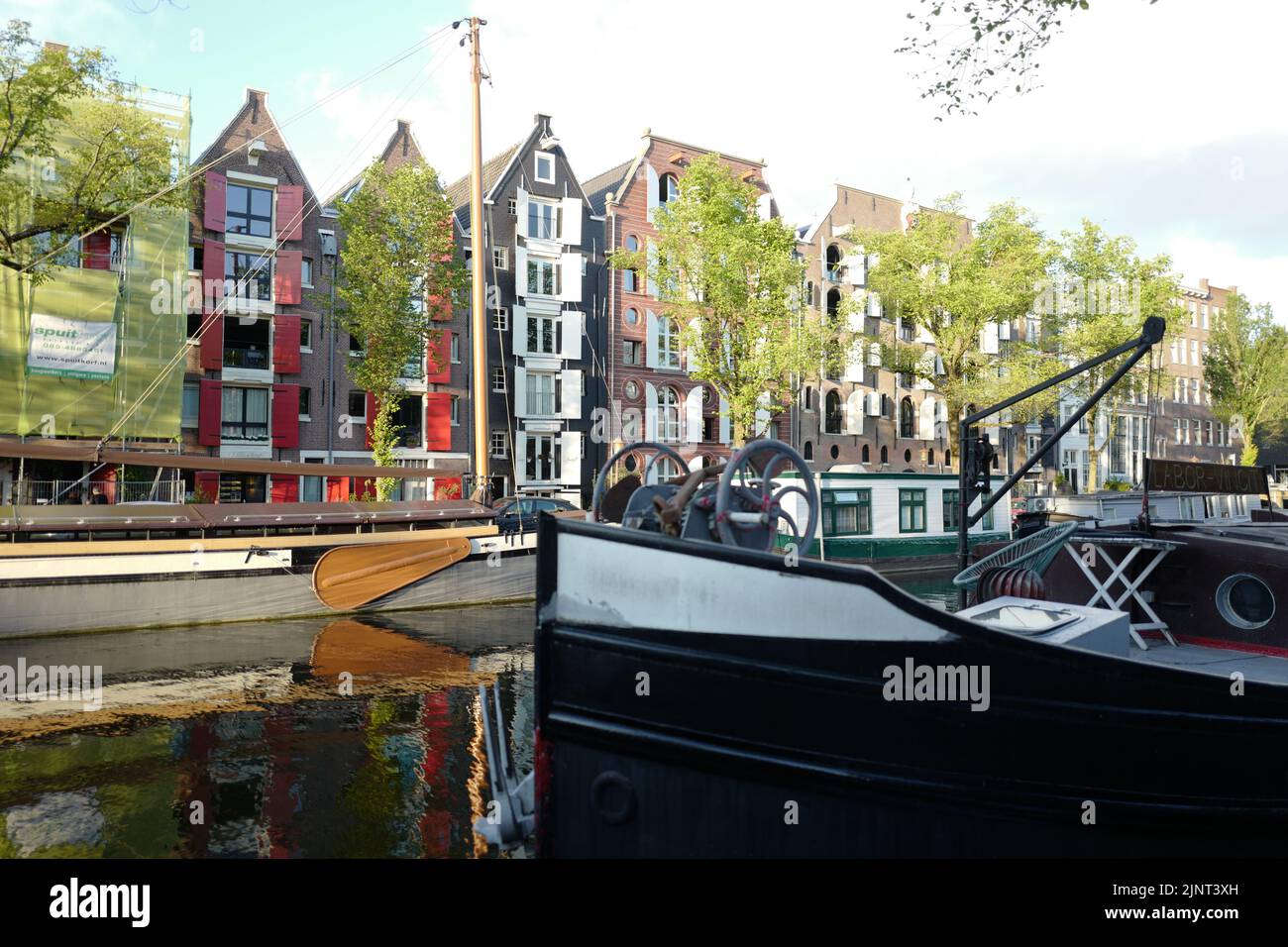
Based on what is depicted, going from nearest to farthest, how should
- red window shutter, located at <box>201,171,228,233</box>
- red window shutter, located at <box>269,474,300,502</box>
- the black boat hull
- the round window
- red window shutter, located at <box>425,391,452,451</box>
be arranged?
the black boat hull → the round window → red window shutter, located at <box>201,171,228,233</box> → red window shutter, located at <box>269,474,300,502</box> → red window shutter, located at <box>425,391,452,451</box>

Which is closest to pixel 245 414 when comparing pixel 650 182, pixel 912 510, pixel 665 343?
pixel 665 343

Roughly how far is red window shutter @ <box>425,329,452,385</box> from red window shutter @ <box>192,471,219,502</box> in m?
8.90

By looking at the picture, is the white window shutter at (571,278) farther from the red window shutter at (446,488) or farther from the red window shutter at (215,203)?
the red window shutter at (215,203)

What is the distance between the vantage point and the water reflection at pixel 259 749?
7180 millimetres

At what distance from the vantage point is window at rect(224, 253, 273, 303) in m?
30.1

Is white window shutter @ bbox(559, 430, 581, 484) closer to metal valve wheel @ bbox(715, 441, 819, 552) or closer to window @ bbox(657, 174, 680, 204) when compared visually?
window @ bbox(657, 174, 680, 204)

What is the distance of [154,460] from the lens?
18.1 metres

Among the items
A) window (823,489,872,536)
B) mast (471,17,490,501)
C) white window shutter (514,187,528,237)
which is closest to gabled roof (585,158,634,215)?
white window shutter (514,187,528,237)

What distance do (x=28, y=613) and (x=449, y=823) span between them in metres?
12.2

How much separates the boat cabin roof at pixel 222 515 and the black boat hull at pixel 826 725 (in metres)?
14.3

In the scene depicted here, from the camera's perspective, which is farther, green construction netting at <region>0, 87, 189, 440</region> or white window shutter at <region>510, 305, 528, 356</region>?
white window shutter at <region>510, 305, 528, 356</region>
